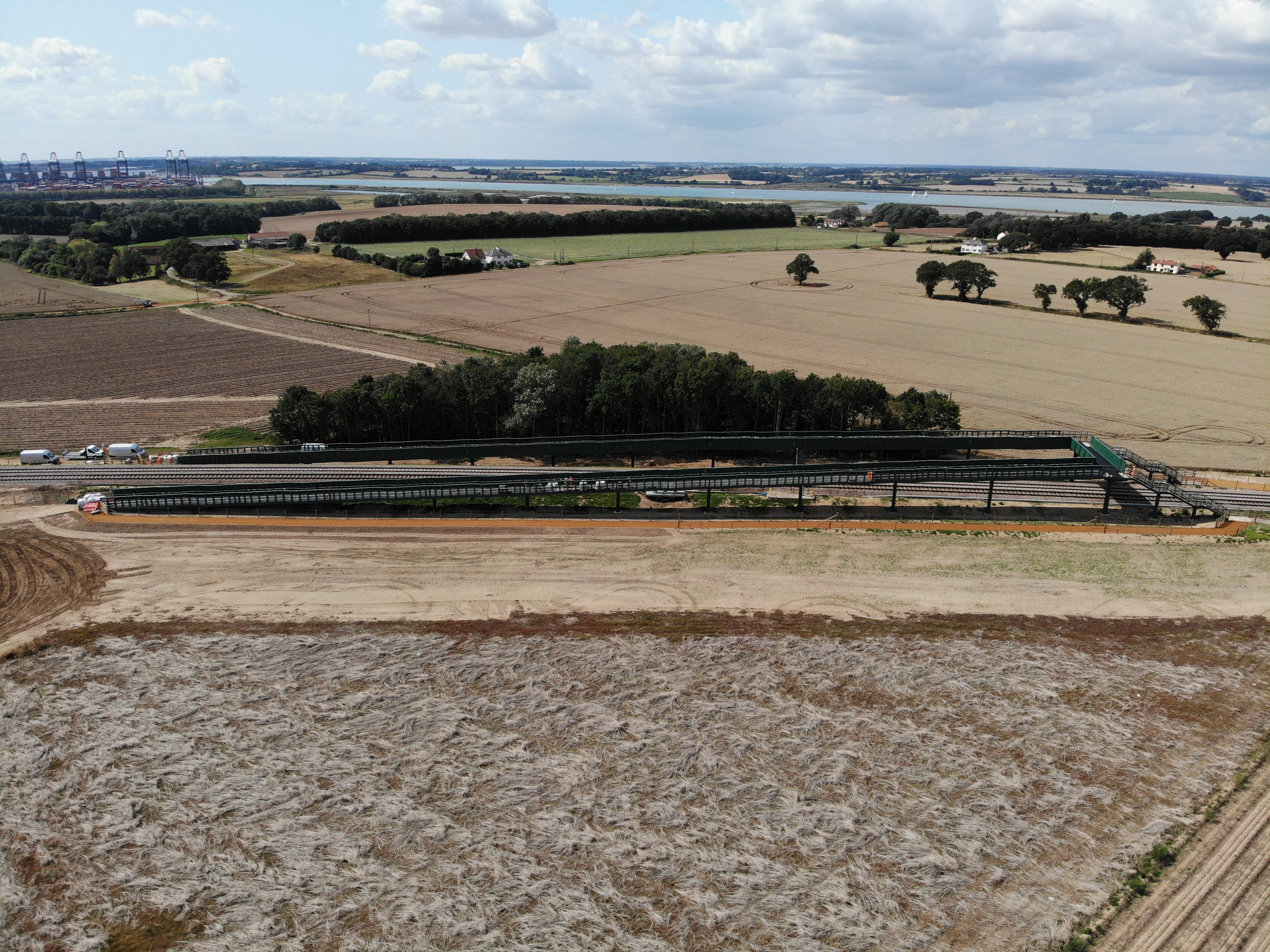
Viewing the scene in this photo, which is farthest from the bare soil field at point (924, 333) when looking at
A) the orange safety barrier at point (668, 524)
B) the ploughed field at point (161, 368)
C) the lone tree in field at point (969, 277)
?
the orange safety barrier at point (668, 524)

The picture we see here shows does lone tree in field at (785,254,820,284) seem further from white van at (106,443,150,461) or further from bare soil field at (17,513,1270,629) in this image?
white van at (106,443,150,461)

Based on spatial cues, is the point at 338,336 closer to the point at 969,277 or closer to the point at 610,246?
the point at 969,277

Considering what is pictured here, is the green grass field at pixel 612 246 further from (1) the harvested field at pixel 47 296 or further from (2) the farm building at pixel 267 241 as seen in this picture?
(1) the harvested field at pixel 47 296

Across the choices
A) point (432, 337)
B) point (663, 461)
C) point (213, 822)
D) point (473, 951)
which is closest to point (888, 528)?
point (663, 461)

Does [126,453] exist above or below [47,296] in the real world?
below

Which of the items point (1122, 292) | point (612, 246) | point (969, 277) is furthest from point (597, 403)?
point (612, 246)

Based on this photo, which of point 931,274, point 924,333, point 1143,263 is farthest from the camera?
point 1143,263
